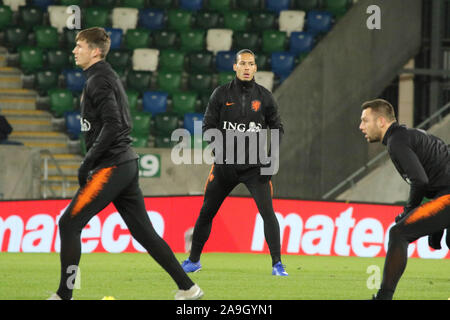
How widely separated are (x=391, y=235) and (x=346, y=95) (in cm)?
1250

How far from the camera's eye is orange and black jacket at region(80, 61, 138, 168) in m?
6.75

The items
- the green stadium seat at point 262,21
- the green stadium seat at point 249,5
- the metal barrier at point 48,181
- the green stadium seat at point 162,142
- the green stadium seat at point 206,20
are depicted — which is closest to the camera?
the metal barrier at point 48,181

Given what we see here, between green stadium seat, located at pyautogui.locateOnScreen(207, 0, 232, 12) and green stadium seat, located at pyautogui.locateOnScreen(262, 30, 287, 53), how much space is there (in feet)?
4.35

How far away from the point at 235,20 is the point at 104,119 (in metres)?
15.2

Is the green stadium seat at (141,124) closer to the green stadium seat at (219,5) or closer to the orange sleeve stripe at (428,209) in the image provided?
the green stadium seat at (219,5)

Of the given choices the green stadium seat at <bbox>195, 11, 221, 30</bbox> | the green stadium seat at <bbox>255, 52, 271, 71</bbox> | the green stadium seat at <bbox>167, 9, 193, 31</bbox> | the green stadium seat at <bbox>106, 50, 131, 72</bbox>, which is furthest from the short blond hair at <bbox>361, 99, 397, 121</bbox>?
the green stadium seat at <bbox>195, 11, 221, 30</bbox>

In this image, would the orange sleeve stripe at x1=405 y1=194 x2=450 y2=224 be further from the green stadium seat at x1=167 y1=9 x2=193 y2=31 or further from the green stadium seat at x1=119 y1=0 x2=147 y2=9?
the green stadium seat at x1=119 y1=0 x2=147 y2=9

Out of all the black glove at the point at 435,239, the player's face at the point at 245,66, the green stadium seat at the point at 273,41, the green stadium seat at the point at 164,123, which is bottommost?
the green stadium seat at the point at 164,123

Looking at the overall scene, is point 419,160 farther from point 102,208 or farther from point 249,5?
point 249,5

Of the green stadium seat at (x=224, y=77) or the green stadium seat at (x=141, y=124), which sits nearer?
the green stadium seat at (x=141, y=124)

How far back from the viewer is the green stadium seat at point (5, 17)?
2053cm

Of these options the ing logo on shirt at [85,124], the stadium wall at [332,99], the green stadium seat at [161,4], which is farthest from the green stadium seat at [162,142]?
the ing logo on shirt at [85,124]

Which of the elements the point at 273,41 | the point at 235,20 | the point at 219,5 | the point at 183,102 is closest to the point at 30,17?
the point at 183,102

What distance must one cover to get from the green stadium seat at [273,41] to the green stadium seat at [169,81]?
7.71 feet
